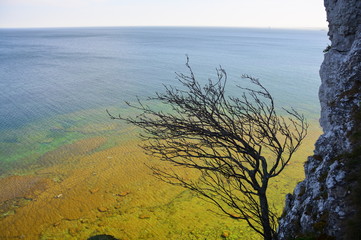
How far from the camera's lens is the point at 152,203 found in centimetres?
1681

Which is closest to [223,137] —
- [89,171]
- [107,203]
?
[107,203]

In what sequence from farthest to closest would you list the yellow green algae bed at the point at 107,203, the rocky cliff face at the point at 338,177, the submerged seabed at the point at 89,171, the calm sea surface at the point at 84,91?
1. the calm sea surface at the point at 84,91
2. the submerged seabed at the point at 89,171
3. the yellow green algae bed at the point at 107,203
4. the rocky cliff face at the point at 338,177

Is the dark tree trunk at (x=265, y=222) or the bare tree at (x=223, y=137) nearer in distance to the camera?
the dark tree trunk at (x=265, y=222)

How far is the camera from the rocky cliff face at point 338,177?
5531mm

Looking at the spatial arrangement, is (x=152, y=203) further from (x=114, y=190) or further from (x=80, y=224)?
(x=80, y=224)

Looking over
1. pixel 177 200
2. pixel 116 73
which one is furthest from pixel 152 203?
pixel 116 73

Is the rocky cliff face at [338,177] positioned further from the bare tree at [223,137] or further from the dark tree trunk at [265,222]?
the bare tree at [223,137]

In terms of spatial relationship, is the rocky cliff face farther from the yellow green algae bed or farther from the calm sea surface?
the calm sea surface

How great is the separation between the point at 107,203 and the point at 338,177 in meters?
13.6

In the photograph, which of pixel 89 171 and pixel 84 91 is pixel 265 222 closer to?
pixel 89 171

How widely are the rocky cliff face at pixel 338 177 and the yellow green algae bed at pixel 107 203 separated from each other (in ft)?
25.7

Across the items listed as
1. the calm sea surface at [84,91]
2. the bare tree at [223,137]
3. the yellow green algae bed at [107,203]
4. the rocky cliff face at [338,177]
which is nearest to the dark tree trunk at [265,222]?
the bare tree at [223,137]

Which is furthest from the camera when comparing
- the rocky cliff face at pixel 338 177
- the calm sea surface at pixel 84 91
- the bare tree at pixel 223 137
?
the calm sea surface at pixel 84 91

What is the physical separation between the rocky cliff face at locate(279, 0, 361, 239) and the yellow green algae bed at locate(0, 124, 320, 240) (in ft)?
25.7
